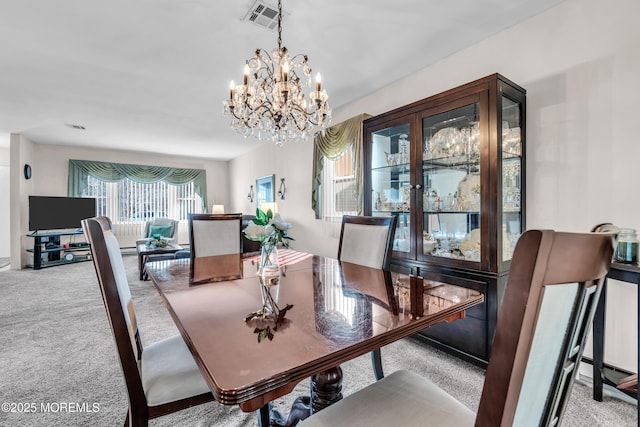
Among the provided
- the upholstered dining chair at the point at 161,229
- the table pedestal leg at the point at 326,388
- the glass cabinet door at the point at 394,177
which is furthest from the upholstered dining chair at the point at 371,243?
the upholstered dining chair at the point at 161,229

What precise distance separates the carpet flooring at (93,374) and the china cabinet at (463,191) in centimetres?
30

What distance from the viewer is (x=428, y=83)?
109 inches

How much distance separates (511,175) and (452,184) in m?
0.39

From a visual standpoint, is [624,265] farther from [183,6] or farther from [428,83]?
[183,6]

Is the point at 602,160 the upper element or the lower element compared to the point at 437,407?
upper

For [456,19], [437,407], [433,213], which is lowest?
[437,407]

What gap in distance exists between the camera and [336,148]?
3.68 m

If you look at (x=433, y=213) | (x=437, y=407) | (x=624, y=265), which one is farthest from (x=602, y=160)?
(x=437, y=407)

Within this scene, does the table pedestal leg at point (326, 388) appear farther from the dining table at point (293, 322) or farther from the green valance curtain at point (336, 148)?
the green valance curtain at point (336, 148)

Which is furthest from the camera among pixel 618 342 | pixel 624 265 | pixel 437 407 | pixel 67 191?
pixel 67 191

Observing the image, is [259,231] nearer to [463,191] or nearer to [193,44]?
[463,191]

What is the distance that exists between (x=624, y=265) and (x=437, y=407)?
1.31 metres

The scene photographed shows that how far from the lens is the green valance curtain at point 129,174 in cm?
637

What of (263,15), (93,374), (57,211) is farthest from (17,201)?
(263,15)
